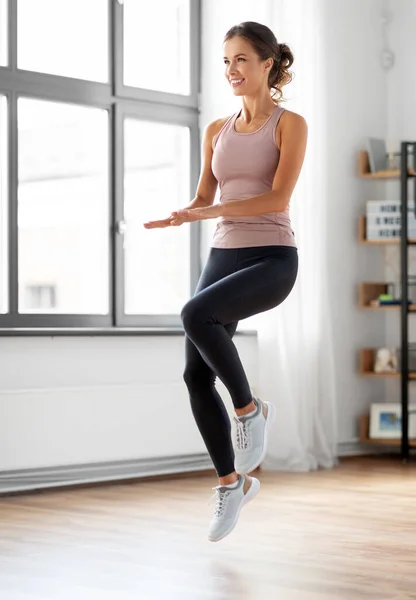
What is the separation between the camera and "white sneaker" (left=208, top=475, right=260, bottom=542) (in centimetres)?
297

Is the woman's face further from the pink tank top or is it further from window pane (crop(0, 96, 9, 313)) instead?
window pane (crop(0, 96, 9, 313))

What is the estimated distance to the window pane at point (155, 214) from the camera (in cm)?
543

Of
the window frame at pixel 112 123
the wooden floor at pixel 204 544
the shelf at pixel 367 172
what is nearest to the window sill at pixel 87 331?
the window frame at pixel 112 123

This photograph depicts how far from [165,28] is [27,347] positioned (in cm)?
197

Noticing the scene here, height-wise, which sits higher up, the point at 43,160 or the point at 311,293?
the point at 43,160

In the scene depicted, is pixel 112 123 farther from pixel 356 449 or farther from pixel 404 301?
pixel 356 449

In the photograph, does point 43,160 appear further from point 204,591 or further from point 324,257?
point 204,591

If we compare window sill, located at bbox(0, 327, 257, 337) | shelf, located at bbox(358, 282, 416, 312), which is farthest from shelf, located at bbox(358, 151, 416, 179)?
window sill, located at bbox(0, 327, 257, 337)

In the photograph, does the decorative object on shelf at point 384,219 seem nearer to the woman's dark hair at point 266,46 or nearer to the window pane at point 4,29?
the window pane at point 4,29

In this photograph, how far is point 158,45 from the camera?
18.3 ft

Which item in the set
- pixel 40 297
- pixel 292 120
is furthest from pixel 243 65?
pixel 40 297

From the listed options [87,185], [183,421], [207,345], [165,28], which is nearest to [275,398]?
[183,421]

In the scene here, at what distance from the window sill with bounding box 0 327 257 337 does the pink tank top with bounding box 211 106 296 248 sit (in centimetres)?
171

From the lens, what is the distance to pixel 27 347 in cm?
462
